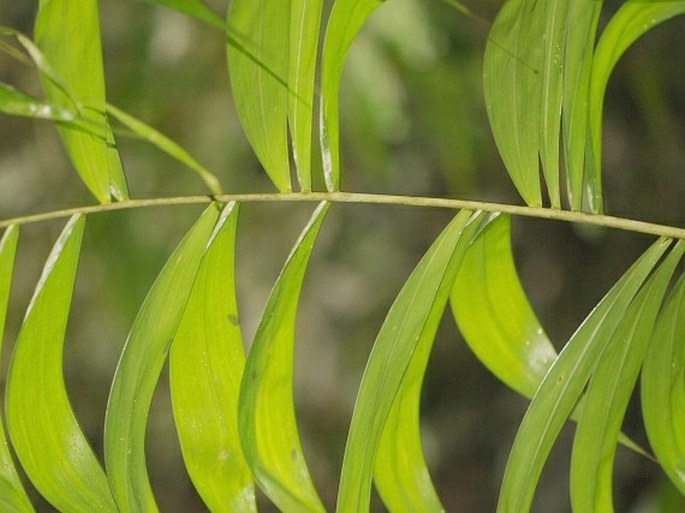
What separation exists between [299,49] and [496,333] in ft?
0.56

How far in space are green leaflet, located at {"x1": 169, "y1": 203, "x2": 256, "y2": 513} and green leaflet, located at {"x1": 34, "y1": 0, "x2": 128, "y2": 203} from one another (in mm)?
61

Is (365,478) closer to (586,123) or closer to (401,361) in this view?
(401,361)

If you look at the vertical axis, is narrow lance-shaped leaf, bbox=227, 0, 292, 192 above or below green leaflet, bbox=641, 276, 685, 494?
above

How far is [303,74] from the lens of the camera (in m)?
0.43

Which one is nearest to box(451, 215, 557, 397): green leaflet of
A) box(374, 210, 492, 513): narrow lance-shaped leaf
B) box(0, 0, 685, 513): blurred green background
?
box(374, 210, 492, 513): narrow lance-shaped leaf

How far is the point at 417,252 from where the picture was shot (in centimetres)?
170

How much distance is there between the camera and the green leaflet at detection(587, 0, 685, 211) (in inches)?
14.9

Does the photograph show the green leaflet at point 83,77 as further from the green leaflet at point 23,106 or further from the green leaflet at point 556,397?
the green leaflet at point 556,397

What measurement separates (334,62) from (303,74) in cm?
1

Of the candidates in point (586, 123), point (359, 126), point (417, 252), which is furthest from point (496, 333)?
point (417, 252)

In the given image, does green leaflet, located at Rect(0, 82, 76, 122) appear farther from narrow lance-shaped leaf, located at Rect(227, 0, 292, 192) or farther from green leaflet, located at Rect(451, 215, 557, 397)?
green leaflet, located at Rect(451, 215, 557, 397)

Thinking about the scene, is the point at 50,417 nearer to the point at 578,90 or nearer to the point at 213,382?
the point at 213,382

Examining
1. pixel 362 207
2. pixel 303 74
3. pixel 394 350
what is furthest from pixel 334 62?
pixel 362 207

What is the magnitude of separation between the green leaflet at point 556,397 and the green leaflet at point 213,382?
107mm
